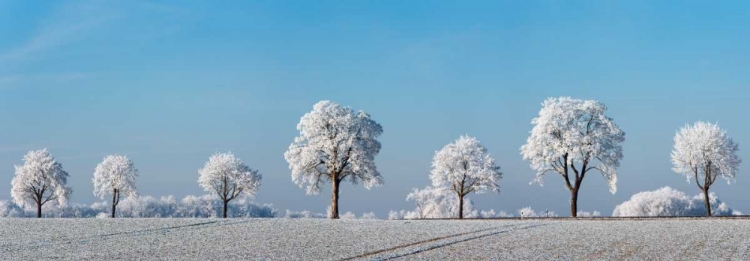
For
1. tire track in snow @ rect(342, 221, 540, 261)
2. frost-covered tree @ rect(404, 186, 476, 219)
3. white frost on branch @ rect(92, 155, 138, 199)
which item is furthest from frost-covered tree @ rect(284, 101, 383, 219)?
frost-covered tree @ rect(404, 186, 476, 219)

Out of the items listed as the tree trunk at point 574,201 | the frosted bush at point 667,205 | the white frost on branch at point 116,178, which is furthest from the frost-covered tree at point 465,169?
the frosted bush at point 667,205

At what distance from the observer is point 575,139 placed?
70562mm

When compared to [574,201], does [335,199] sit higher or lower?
higher

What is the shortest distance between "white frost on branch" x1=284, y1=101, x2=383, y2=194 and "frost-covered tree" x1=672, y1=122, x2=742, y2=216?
34.7 m

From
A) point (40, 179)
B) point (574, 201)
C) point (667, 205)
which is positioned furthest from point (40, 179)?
point (667, 205)

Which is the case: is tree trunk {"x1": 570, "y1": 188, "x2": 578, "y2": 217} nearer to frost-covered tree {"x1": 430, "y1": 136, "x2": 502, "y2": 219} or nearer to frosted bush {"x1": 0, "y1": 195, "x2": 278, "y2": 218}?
frost-covered tree {"x1": 430, "y1": 136, "x2": 502, "y2": 219}

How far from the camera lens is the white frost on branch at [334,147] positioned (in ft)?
240

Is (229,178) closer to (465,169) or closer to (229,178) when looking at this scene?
(229,178)

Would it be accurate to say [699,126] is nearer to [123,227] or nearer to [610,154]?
[610,154]

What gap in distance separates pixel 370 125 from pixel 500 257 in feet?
131

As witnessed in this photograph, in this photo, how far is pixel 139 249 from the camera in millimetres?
39969

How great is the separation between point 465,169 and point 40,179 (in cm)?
5972

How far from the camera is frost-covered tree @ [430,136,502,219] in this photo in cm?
8675

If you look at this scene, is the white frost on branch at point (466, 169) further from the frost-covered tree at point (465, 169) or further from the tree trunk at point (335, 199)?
the tree trunk at point (335, 199)
